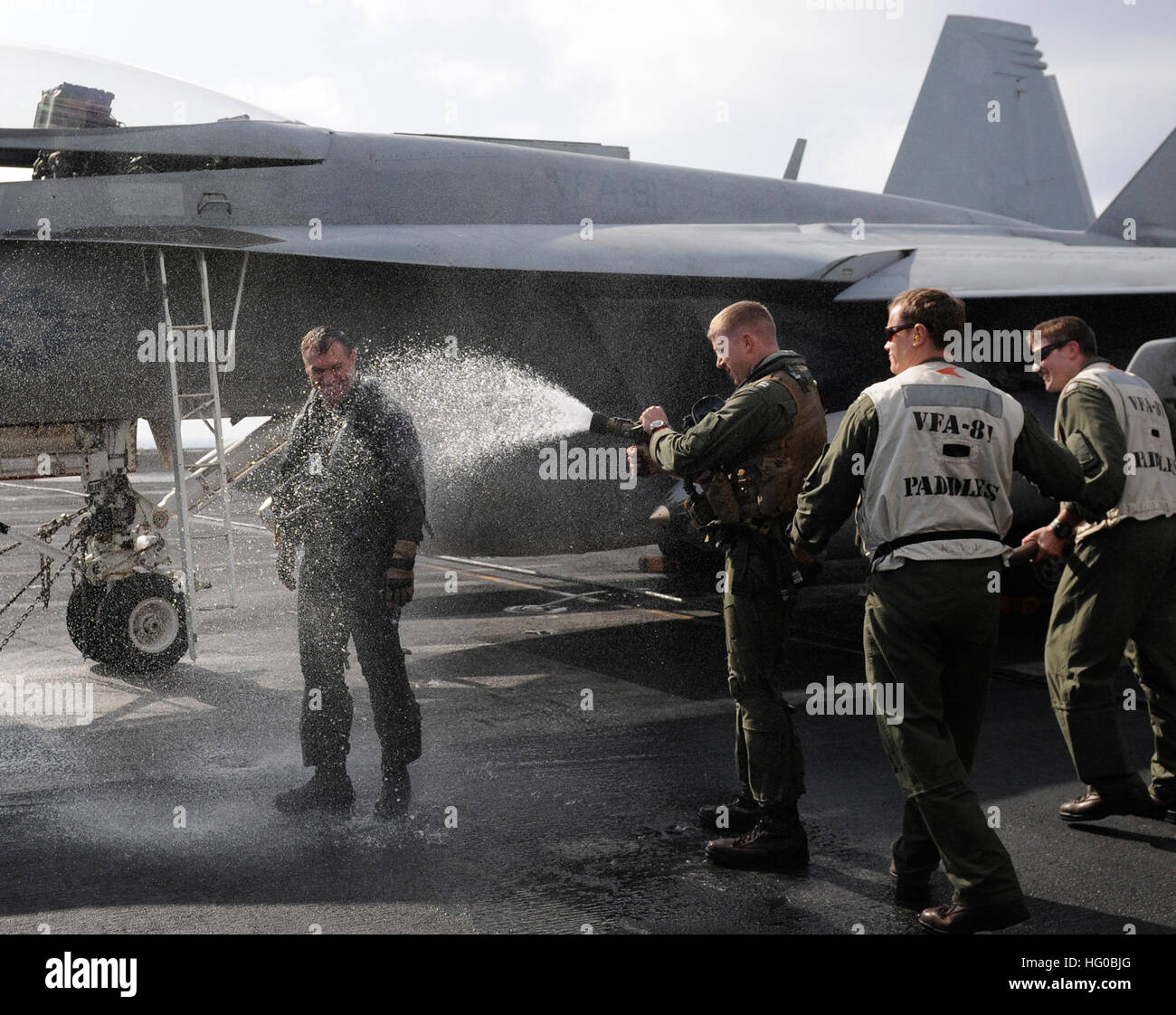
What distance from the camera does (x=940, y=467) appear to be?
3602 millimetres

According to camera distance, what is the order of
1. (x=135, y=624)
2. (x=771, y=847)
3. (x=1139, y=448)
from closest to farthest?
(x=771, y=847) → (x=1139, y=448) → (x=135, y=624)

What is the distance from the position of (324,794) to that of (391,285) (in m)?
3.96

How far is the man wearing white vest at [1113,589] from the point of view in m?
4.55

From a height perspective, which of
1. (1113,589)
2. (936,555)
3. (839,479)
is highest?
(839,479)

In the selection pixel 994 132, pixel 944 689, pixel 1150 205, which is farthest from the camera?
pixel 994 132

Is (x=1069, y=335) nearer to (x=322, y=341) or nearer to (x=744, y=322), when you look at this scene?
(x=744, y=322)

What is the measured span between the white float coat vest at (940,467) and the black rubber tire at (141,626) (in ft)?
17.5

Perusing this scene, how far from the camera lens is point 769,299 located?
357 inches

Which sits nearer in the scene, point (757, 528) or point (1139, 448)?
point (757, 528)

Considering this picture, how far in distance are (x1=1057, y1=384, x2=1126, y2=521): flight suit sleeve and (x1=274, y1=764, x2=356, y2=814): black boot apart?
3148 mm

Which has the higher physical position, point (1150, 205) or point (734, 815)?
point (1150, 205)

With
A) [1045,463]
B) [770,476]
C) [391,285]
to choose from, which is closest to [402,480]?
[770,476]

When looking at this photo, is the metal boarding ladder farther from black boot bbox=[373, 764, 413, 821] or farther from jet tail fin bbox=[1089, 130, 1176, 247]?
jet tail fin bbox=[1089, 130, 1176, 247]

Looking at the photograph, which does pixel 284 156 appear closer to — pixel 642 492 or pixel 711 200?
pixel 642 492
